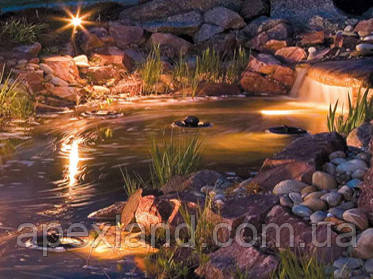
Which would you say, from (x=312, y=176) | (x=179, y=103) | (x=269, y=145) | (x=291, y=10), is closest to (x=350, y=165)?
(x=312, y=176)

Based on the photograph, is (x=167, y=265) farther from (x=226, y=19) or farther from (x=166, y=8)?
(x=166, y=8)

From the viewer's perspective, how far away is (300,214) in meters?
5.43

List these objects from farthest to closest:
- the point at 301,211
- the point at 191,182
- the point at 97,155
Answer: the point at 97,155 → the point at 191,182 → the point at 301,211

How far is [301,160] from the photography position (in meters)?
6.19

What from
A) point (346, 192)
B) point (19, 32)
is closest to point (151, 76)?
point (19, 32)

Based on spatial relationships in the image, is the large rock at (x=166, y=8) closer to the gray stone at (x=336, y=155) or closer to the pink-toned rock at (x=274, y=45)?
the pink-toned rock at (x=274, y=45)

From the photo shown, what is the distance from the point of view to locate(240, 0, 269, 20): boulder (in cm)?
1717

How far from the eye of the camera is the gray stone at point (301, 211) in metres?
5.40

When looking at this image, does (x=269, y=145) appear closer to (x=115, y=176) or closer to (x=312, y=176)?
(x=115, y=176)

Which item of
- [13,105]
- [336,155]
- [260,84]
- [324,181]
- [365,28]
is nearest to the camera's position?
[324,181]

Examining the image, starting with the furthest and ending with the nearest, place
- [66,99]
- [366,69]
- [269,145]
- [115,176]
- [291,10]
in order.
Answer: [291,10]
[66,99]
[366,69]
[269,145]
[115,176]

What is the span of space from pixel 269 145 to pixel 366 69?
356cm

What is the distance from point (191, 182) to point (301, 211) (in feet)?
4.35

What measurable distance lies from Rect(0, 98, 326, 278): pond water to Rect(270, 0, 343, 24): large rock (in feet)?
14.2
